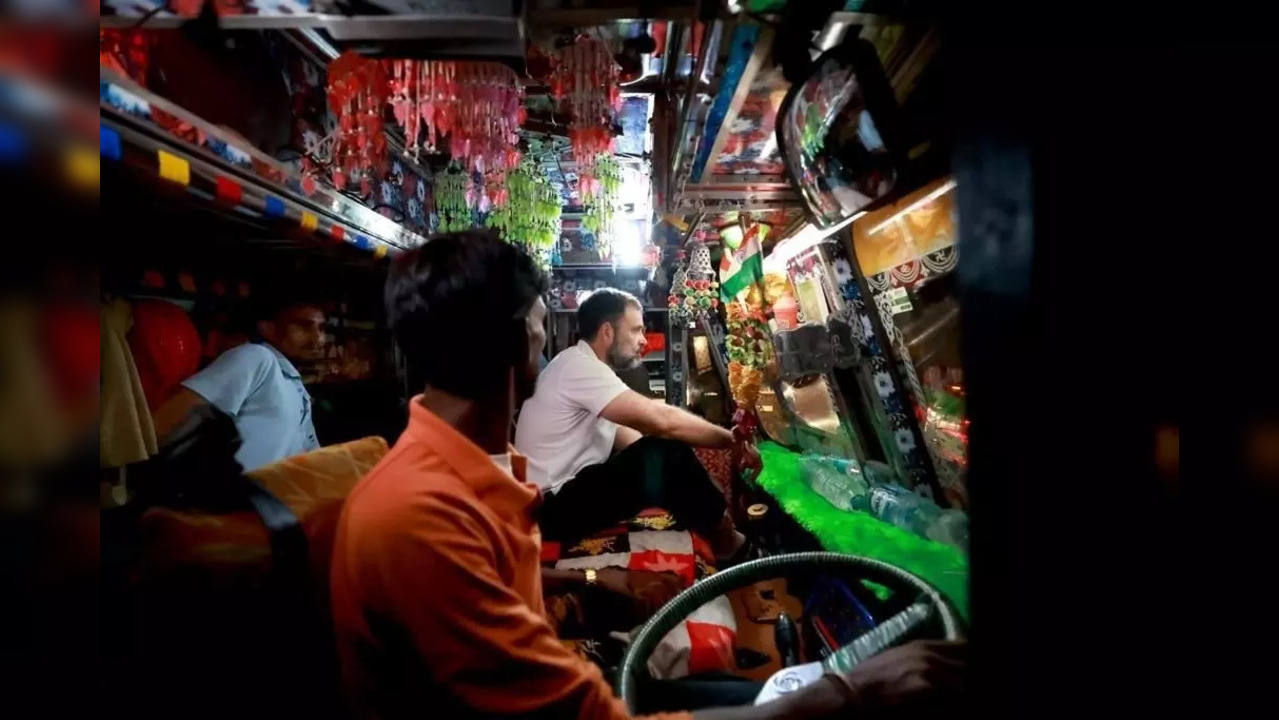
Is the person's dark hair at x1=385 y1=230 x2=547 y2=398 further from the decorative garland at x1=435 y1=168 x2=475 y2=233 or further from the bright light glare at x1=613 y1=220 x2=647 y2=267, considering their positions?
the bright light glare at x1=613 y1=220 x2=647 y2=267

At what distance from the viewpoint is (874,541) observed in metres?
3.22

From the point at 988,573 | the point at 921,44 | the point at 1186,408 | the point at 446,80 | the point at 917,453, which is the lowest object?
the point at 917,453

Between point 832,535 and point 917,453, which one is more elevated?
point 917,453

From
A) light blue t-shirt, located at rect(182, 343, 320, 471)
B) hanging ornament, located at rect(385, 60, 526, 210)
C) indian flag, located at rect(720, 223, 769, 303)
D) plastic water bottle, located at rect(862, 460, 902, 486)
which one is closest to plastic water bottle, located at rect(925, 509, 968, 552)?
plastic water bottle, located at rect(862, 460, 902, 486)

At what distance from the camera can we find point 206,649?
1.20 m

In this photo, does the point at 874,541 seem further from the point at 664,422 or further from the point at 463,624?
the point at 463,624

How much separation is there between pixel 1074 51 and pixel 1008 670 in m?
0.94

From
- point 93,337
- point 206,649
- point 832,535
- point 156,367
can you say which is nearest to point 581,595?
point 832,535

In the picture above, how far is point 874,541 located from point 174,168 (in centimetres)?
416

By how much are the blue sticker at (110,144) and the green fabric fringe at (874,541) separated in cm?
348

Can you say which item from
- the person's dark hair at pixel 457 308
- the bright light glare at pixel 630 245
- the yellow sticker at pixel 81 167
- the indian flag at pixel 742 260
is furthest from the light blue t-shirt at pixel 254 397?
the bright light glare at pixel 630 245

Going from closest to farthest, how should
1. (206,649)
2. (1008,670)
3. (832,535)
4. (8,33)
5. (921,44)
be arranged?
(8,33) < (1008,670) < (206,649) < (921,44) < (832,535)

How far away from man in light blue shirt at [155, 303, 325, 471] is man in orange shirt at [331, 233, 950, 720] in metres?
2.69

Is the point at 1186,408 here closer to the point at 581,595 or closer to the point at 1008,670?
the point at 1008,670
